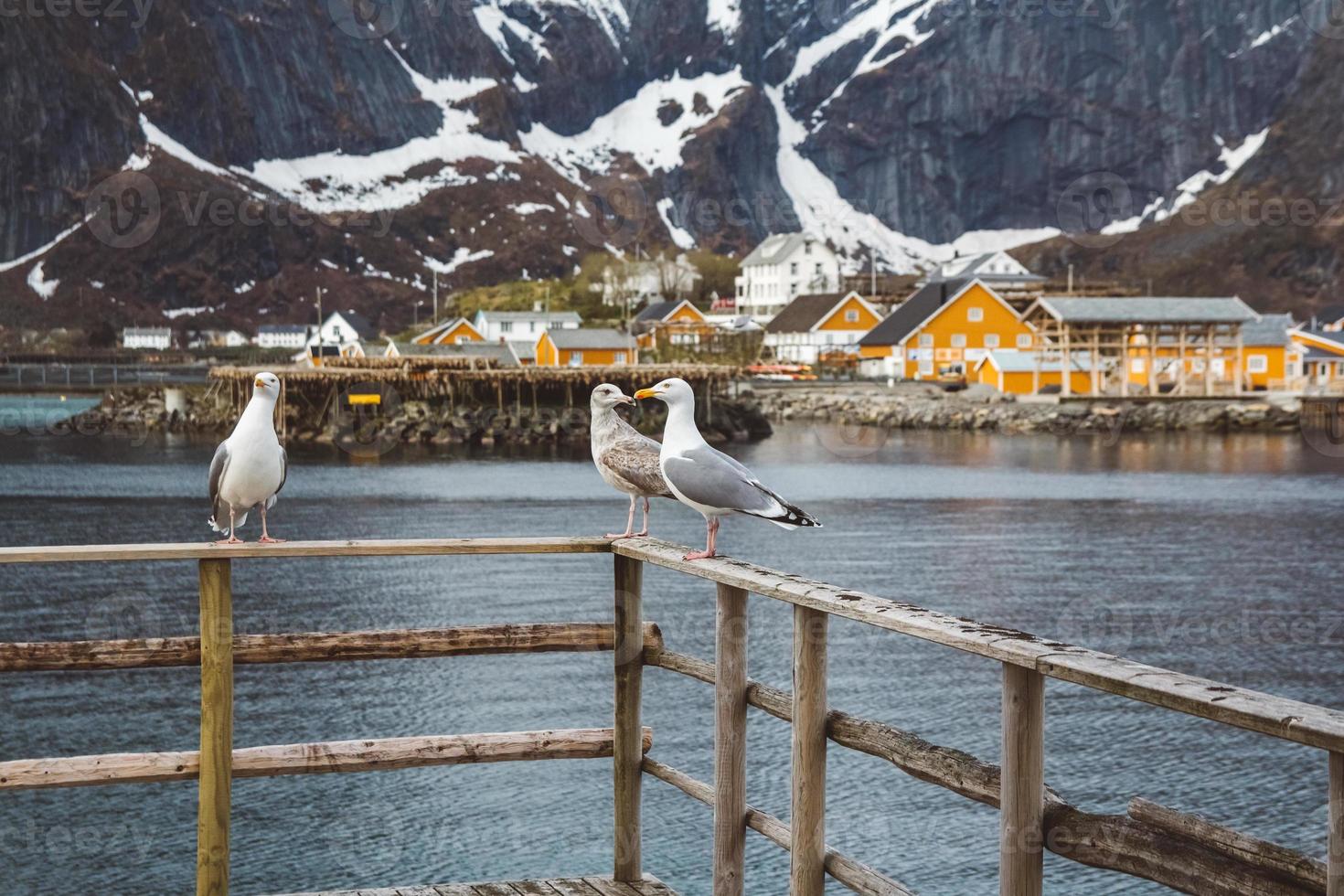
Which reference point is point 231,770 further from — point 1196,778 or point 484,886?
point 1196,778

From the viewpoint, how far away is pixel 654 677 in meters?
21.2

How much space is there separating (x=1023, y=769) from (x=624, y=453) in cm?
387

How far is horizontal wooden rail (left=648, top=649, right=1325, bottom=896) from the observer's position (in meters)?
3.99

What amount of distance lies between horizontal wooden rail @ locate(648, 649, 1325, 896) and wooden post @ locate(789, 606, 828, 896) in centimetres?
20

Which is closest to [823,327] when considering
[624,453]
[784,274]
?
[784,274]

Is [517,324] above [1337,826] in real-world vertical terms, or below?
above

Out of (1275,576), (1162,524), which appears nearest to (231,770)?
(1275,576)

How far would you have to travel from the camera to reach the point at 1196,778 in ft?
53.5

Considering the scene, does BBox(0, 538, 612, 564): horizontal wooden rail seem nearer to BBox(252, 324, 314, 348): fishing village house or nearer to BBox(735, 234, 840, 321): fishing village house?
BBox(735, 234, 840, 321): fishing village house

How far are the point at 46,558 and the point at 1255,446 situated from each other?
7073 centimetres

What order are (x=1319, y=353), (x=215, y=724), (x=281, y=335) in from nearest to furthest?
1. (x=215, y=724)
2. (x=1319, y=353)
3. (x=281, y=335)

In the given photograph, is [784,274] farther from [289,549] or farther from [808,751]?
[808,751]

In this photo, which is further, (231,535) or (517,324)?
(517,324)

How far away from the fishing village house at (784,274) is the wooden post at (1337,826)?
455 ft
